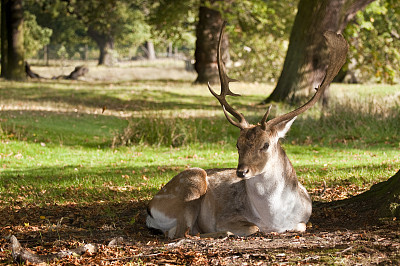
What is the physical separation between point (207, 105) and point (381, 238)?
15514 mm

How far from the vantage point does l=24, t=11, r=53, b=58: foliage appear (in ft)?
146

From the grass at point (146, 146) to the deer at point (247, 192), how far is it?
1826 millimetres

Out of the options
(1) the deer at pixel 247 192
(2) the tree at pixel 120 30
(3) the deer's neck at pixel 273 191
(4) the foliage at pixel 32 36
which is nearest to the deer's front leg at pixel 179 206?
(1) the deer at pixel 247 192

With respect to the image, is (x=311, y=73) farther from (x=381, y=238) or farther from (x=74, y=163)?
(x=381, y=238)

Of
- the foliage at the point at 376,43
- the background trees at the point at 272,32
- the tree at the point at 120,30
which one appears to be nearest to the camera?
the background trees at the point at 272,32

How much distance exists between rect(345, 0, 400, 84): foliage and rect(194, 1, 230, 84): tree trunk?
6233mm

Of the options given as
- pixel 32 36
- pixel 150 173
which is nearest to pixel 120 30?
pixel 32 36

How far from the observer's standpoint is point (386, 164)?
10.4m

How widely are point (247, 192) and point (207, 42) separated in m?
22.0

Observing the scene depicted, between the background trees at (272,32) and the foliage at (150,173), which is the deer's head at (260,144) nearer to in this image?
the foliage at (150,173)

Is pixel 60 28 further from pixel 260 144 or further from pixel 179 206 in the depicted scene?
pixel 260 144

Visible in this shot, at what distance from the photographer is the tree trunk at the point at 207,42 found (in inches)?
1089

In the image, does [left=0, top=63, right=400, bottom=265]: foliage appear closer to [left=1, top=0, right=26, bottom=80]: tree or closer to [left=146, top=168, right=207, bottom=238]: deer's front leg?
[left=146, top=168, right=207, bottom=238]: deer's front leg

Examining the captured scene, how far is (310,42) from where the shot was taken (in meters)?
18.1
